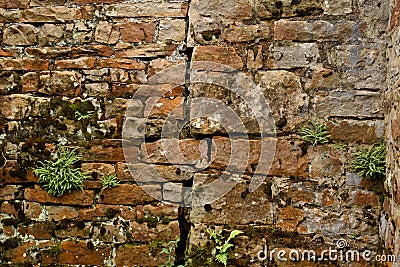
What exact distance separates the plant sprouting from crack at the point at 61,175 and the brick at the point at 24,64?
2.48ft

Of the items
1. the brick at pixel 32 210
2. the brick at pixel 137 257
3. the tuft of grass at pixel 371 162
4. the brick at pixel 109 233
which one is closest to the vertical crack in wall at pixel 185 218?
the brick at pixel 137 257

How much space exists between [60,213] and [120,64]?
1.30 m

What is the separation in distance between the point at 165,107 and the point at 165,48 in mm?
478

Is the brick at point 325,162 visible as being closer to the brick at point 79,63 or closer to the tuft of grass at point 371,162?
the tuft of grass at point 371,162

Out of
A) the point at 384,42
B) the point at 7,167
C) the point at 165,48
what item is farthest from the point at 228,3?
the point at 7,167

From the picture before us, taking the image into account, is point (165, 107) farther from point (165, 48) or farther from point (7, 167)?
point (7, 167)

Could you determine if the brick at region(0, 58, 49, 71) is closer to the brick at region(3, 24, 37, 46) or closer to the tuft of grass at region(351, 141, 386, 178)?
the brick at region(3, 24, 37, 46)

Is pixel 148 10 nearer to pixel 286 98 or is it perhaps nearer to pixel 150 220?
pixel 286 98

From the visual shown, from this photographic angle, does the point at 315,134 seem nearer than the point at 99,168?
Yes

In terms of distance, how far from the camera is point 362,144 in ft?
9.92

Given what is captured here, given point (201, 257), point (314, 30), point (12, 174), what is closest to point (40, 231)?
point (12, 174)

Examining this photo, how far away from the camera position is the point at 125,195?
11.4 ft

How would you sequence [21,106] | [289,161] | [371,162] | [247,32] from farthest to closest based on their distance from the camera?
[21,106], [247,32], [289,161], [371,162]

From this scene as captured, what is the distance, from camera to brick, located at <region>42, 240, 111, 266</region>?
11.3 ft
